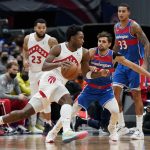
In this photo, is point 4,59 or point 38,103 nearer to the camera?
point 38,103

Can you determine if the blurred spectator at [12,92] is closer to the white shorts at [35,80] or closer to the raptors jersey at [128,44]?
the white shorts at [35,80]

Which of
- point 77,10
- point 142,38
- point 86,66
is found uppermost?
point 77,10

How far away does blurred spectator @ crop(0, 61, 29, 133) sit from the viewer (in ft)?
52.9

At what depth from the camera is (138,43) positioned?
13477mm

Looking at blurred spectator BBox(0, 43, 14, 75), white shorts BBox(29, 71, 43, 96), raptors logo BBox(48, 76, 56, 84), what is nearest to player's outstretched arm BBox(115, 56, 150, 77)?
raptors logo BBox(48, 76, 56, 84)

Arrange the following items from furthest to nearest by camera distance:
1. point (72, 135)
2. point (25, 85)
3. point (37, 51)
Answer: point (25, 85) < point (37, 51) < point (72, 135)

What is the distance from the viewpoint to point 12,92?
16.5 meters

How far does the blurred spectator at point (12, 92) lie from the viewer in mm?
16109

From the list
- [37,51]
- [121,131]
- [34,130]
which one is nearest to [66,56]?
[121,131]

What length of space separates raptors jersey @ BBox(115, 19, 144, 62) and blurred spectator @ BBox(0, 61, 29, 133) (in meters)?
3.57

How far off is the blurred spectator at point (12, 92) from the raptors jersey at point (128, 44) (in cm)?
357

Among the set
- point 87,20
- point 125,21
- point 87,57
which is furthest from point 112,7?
point 87,57

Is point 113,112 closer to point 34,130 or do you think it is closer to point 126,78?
point 126,78

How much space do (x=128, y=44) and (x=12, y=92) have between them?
4.10m
